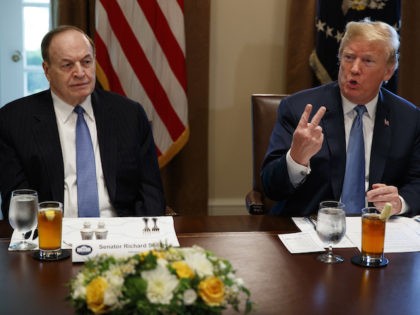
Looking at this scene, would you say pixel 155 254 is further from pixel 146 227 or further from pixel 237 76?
pixel 237 76

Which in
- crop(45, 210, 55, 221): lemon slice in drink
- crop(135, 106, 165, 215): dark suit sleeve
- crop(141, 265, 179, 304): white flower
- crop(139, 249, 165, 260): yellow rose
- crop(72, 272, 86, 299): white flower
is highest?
crop(139, 249, 165, 260): yellow rose

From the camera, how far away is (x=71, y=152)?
2.43 meters

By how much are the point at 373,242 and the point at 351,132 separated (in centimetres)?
80

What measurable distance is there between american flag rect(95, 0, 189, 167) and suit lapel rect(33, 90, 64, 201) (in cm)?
126

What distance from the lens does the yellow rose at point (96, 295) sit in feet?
3.57

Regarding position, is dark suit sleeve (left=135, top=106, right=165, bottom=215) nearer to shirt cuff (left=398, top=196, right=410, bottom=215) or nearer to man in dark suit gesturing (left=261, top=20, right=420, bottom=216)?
man in dark suit gesturing (left=261, top=20, right=420, bottom=216)

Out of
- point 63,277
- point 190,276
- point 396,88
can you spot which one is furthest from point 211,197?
point 190,276

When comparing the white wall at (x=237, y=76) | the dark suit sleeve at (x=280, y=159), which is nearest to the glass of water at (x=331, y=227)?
the dark suit sleeve at (x=280, y=159)

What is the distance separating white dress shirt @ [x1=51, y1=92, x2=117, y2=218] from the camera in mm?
2396

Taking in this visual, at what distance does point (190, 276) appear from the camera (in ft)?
Answer: 3.62

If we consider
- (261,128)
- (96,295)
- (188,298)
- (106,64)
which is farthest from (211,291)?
(106,64)

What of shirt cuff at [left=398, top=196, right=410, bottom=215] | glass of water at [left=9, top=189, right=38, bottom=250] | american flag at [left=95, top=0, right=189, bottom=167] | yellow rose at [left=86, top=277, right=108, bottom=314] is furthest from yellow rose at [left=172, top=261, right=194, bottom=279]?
american flag at [left=95, top=0, right=189, bottom=167]

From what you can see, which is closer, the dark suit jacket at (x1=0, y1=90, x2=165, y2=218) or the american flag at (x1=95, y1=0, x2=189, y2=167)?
the dark suit jacket at (x1=0, y1=90, x2=165, y2=218)

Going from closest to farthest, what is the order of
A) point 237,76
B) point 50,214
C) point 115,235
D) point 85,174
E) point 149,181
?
point 50,214, point 115,235, point 85,174, point 149,181, point 237,76
